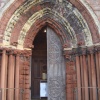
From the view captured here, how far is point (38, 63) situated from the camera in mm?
9125

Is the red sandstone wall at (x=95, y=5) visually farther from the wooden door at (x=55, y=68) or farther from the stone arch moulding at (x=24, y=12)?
the wooden door at (x=55, y=68)

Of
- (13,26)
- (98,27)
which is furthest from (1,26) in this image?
(98,27)

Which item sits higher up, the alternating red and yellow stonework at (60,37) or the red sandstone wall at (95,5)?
the red sandstone wall at (95,5)

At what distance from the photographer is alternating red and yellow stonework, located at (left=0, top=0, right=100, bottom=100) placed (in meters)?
6.25

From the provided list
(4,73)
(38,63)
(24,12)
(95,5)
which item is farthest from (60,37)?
(38,63)

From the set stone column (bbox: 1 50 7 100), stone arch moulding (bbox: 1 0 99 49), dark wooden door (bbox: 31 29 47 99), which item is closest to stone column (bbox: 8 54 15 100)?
stone column (bbox: 1 50 7 100)

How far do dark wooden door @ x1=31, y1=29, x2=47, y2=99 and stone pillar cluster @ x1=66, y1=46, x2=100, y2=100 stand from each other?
261 centimetres

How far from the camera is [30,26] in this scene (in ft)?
23.1

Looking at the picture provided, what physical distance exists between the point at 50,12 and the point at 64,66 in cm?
180

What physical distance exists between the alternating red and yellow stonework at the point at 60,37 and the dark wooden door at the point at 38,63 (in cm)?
205

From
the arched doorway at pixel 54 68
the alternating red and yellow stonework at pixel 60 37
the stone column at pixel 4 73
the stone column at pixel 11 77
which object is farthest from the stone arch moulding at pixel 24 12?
the arched doorway at pixel 54 68

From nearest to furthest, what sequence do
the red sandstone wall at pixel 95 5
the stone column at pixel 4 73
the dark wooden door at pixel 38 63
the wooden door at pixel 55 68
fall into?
1. the stone column at pixel 4 73
2. the red sandstone wall at pixel 95 5
3. the wooden door at pixel 55 68
4. the dark wooden door at pixel 38 63

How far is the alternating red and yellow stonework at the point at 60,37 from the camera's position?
6.25 metres

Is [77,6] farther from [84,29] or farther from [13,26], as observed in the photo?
[13,26]
